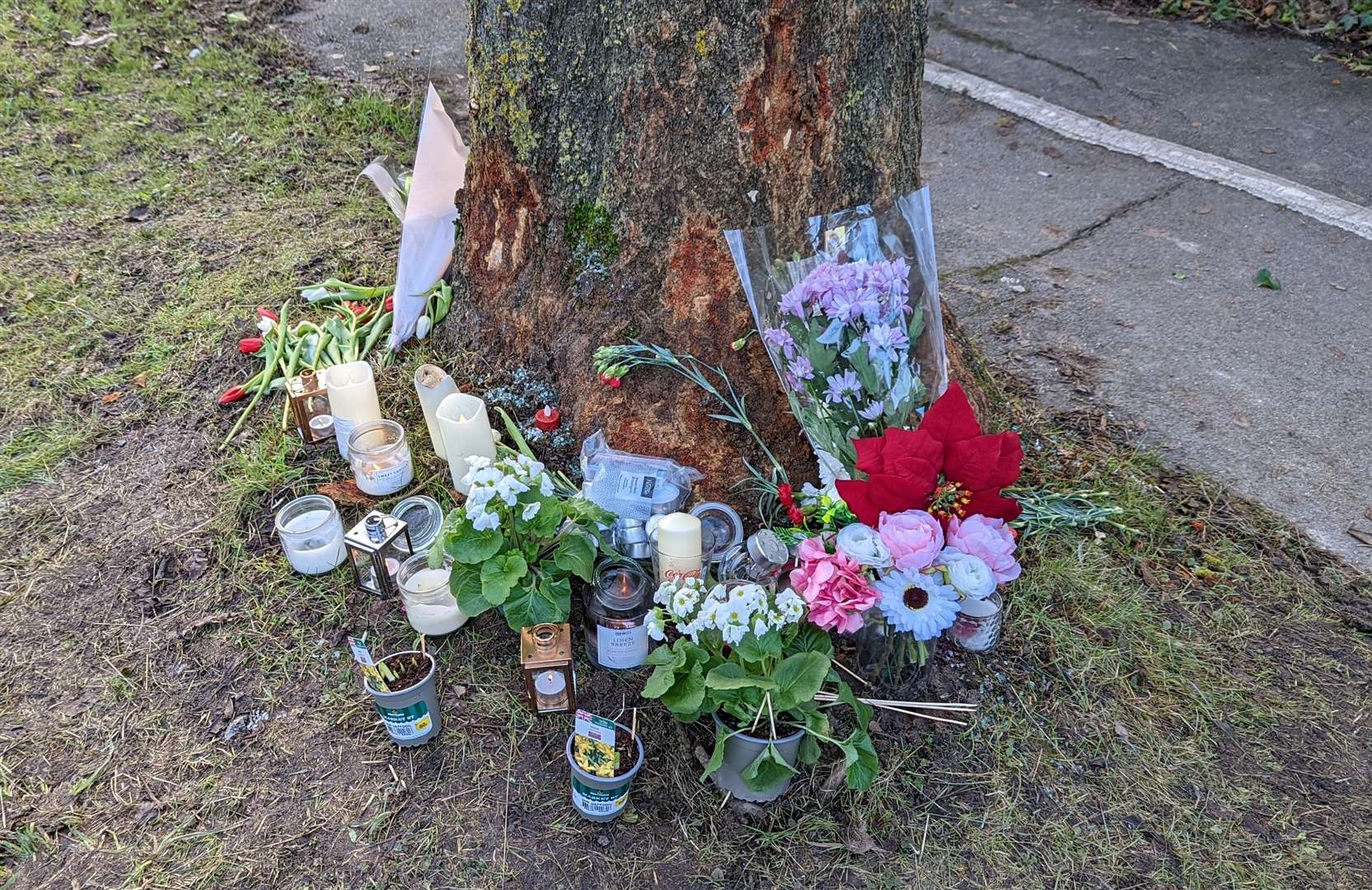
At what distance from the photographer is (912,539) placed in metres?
1.63

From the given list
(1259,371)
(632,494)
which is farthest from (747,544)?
(1259,371)

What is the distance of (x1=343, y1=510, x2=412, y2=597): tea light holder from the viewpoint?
81.8 inches

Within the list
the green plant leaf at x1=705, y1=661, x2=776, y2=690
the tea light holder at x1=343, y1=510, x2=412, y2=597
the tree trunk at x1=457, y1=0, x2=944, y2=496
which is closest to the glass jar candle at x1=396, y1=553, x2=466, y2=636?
the tea light holder at x1=343, y1=510, x2=412, y2=597

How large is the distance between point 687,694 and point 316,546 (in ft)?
3.61

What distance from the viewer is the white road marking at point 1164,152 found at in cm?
382

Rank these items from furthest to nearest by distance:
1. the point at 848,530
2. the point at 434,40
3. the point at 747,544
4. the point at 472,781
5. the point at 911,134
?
the point at 434,40, the point at 911,134, the point at 747,544, the point at 472,781, the point at 848,530

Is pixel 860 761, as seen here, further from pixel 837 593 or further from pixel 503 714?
pixel 503 714

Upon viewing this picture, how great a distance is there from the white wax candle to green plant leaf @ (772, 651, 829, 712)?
48.0 inches

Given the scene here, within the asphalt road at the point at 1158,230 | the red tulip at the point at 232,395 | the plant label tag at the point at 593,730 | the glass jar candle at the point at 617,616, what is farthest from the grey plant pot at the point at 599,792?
the asphalt road at the point at 1158,230

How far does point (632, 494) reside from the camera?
7.12 ft

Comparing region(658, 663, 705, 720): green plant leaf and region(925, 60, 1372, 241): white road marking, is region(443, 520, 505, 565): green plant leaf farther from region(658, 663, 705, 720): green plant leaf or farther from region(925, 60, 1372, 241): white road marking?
region(925, 60, 1372, 241): white road marking

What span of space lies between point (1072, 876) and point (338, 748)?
1.54m

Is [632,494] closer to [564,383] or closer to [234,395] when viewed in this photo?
[564,383]

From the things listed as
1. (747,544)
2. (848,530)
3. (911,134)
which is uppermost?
(911,134)
